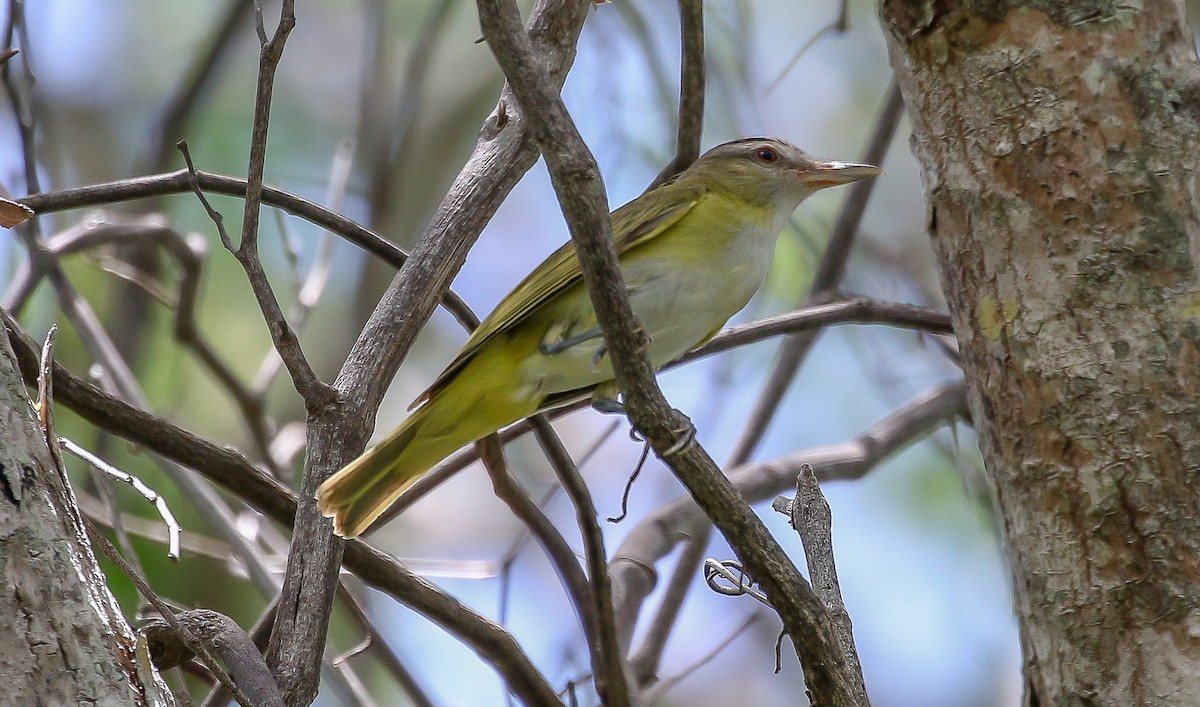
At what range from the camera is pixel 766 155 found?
4.27 metres

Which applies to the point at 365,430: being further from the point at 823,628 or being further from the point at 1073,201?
the point at 1073,201

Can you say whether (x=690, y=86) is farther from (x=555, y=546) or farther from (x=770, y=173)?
(x=555, y=546)

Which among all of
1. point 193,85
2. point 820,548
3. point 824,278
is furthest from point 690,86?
point 193,85

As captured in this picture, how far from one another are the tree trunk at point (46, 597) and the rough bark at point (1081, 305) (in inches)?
60.3

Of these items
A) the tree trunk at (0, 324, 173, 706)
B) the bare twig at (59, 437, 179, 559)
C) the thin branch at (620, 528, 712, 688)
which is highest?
the thin branch at (620, 528, 712, 688)

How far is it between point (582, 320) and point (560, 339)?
0.09 meters

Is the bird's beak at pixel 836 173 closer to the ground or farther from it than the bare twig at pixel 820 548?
farther from it

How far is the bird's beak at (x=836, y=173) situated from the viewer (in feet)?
13.0

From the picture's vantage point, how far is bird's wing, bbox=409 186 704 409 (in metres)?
3.35

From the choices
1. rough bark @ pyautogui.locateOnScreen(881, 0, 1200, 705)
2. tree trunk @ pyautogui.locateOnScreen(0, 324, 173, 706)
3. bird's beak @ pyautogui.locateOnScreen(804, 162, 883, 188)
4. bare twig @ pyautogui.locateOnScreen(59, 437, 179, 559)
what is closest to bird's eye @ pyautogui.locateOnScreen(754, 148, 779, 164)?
bird's beak @ pyautogui.locateOnScreen(804, 162, 883, 188)

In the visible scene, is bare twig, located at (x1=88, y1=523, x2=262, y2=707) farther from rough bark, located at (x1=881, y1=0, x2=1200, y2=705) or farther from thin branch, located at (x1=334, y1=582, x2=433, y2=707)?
rough bark, located at (x1=881, y1=0, x2=1200, y2=705)

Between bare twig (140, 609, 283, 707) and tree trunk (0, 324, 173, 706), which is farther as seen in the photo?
bare twig (140, 609, 283, 707)

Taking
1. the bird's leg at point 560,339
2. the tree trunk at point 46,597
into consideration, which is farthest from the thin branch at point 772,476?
the tree trunk at point 46,597

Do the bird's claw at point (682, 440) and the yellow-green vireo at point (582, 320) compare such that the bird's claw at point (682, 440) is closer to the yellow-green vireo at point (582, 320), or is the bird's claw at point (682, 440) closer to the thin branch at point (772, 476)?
the yellow-green vireo at point (582, 320)
